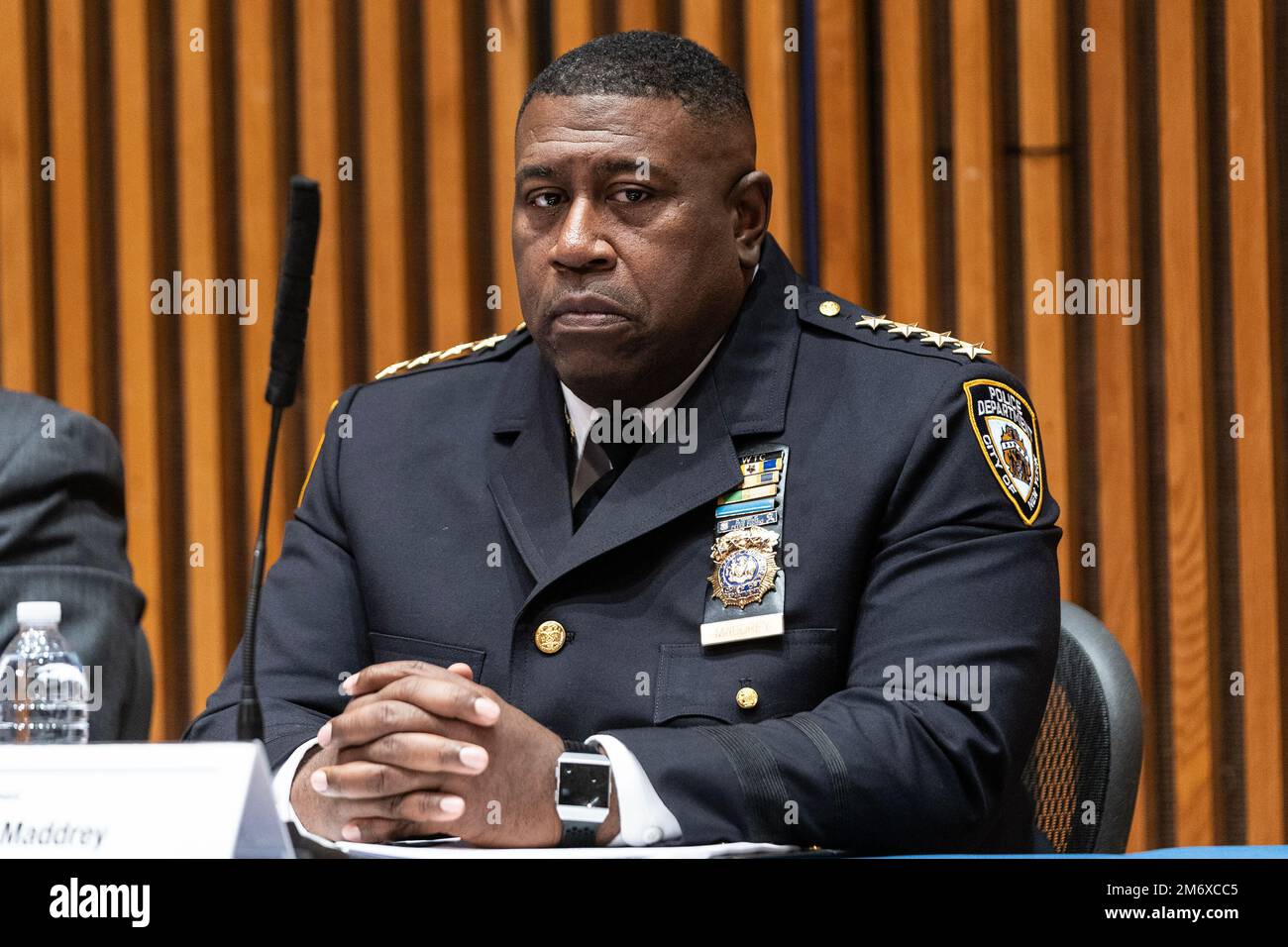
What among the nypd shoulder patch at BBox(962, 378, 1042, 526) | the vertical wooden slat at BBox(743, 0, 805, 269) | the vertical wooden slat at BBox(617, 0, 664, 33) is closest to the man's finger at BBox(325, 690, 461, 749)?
the nypd shoulder patch at BBox(962, 378, 1042, 526)

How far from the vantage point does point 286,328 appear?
133 cm

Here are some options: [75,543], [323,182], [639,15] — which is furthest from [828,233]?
[75,543]

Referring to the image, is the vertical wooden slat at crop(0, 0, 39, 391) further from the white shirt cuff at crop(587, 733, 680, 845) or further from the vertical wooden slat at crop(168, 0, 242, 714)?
the white shirt cuff at crop(587, 733, 680, 845)

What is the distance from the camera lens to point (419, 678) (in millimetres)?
1499

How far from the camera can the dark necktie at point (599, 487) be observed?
76.9 inches

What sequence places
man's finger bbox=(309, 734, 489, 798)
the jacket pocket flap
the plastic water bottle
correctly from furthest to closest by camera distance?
the plastic water bottle → the jacket pocket flap → man's finger bbox=(309, 734, 489, 798)

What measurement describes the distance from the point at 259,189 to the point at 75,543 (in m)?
1.17

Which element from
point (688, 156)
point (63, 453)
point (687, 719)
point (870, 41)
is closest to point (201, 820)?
point (687, 719)

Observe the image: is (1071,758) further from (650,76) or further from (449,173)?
(449,173)

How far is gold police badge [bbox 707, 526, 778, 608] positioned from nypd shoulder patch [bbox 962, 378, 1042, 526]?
0.28 m

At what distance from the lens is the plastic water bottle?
89.3 inches

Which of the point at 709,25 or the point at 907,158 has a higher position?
the point at 709,25

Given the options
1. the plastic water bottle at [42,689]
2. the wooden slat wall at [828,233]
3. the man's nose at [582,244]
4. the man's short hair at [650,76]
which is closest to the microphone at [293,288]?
the man's nose at [582,244]
